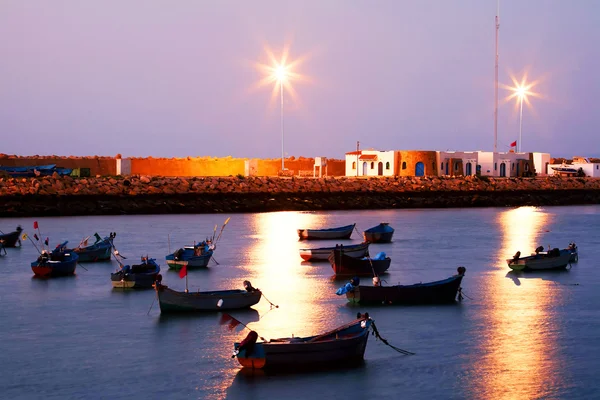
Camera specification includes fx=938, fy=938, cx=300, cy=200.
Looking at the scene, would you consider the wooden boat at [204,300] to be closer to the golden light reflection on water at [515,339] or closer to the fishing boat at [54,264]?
the golden light reflection on water at [515,339]

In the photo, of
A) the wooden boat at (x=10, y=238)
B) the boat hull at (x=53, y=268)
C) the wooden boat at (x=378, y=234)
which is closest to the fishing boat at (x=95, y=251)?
the boat hull at (x=53, y=268)

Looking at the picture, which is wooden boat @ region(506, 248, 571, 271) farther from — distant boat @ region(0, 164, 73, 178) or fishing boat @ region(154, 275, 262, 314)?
distant boat @ region(0, 164, 73, 178)

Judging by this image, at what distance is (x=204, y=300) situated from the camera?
84.1ft

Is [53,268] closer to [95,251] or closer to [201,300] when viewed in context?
[95,251]

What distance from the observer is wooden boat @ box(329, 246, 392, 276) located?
111 ft

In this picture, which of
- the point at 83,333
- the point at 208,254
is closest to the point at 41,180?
the point at 208,254

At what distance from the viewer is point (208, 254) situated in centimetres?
3700

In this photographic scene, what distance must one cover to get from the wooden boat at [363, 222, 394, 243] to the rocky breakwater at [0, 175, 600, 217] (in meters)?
29.4

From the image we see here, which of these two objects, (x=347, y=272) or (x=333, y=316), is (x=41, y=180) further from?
(x=333, y=316)

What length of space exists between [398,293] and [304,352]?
8354 millimetres

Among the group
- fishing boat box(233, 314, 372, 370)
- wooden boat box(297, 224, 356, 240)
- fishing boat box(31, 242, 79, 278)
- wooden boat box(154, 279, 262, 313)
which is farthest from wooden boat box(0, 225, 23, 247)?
fishing boat box(233, 314, 372, 370)

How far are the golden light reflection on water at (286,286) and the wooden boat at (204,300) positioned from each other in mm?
804

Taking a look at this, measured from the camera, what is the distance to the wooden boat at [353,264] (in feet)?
111

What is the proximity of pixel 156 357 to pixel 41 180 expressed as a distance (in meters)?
59.4
